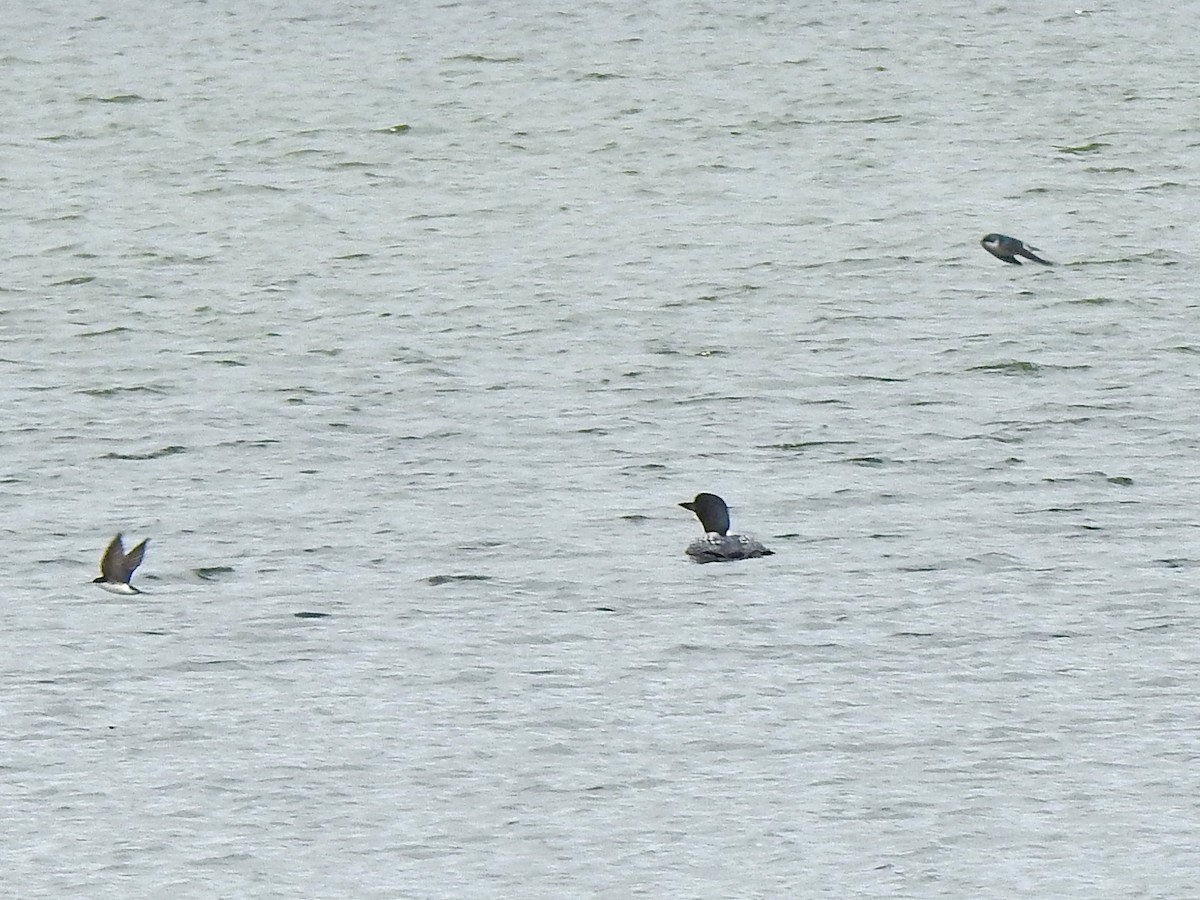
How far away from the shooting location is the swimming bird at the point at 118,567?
1186 centimetres

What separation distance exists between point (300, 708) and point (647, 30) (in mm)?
23723

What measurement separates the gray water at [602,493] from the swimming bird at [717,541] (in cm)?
10

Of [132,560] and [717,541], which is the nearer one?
[132,560]

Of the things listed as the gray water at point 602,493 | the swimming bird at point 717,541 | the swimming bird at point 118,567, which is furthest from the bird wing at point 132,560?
the swimming bird at point 717,541

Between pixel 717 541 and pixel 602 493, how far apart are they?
4.70 ft

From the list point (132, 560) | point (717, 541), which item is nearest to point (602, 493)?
point (717, 541)

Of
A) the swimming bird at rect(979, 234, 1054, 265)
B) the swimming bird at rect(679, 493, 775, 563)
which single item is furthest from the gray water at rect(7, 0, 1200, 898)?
the swimming bird at rect(979, 234, 1054, 265)

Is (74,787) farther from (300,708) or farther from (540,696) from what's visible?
(540,696)

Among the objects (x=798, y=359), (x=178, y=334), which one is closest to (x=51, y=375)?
(x=178, y=334)

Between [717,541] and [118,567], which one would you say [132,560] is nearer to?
[118,567]

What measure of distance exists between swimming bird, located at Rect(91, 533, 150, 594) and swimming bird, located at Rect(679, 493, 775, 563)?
255 centimetres

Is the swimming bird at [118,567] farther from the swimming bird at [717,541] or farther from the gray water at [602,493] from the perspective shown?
the swimming bird at [717,541]

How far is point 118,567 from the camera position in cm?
1185

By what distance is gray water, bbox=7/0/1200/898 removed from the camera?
9.20 m
